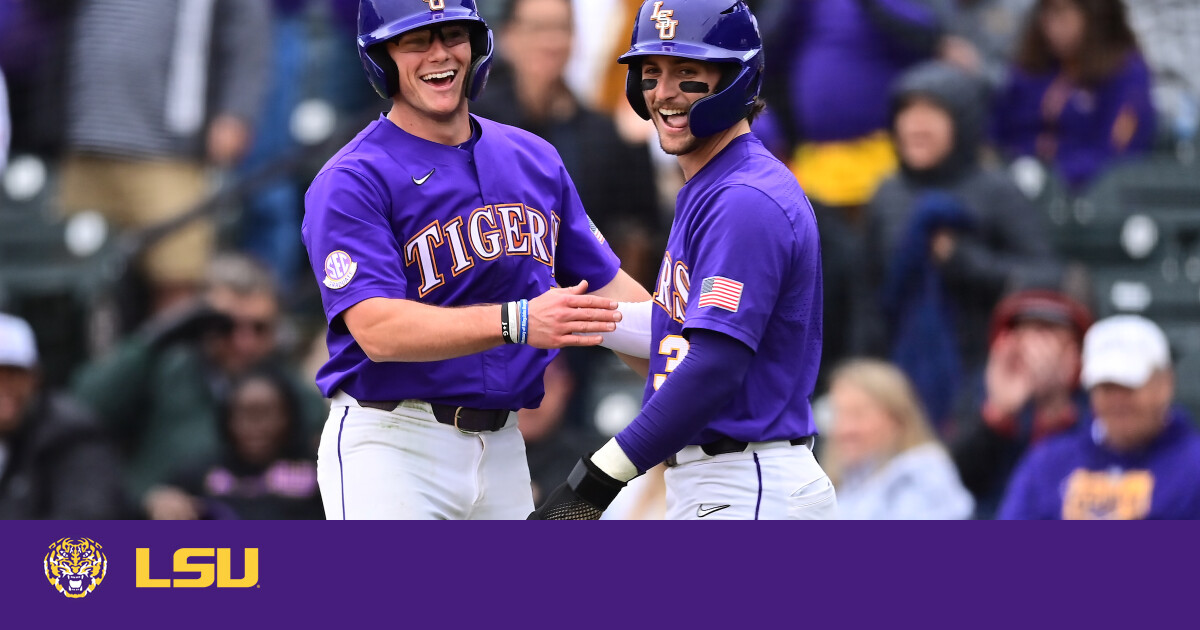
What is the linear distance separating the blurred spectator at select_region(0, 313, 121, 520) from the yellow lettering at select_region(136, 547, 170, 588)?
336 cm

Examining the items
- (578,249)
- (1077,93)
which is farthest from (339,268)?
(1077,93)

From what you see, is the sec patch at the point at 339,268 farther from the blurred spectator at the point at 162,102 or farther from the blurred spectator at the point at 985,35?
the blurred spectator at the point at 985,35

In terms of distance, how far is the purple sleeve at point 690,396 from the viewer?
3.24 meters

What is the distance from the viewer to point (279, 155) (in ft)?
23.7

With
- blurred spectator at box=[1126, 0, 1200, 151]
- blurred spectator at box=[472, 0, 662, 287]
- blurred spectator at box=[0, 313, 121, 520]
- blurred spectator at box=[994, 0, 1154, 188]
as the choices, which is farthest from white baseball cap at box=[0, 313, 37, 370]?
blurred spectator at box=[1126, 0, 1200, 151]

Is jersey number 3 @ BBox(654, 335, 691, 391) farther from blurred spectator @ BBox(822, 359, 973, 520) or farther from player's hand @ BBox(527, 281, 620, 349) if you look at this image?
blurred spectator @ BBox(822, 359, 973, 520)

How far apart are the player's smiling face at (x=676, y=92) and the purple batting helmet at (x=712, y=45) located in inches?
1.3

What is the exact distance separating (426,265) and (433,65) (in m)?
0.43

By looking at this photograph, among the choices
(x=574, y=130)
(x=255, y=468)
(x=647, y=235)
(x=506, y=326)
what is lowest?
(x=255, y=468)

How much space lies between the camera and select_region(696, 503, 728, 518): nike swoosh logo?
347 cm

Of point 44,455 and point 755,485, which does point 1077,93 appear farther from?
point 44,455

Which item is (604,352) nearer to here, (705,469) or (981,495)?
(981,495)

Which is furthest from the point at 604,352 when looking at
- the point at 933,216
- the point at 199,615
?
the point at 199,615

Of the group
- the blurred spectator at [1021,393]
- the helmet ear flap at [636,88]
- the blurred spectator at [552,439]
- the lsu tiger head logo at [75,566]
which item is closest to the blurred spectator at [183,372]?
the blurred spectator at [552,439]
